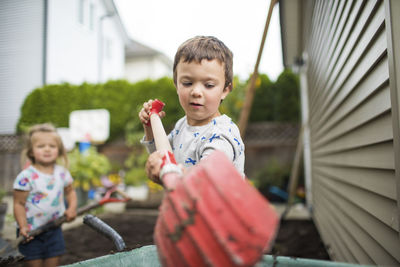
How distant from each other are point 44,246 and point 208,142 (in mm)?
1562

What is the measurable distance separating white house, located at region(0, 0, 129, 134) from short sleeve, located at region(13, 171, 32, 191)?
2107 millimetres

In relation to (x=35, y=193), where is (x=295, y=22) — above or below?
above

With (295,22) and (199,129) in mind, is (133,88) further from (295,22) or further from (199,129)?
(199,129)

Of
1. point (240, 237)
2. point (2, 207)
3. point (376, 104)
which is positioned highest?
point (376, 104)

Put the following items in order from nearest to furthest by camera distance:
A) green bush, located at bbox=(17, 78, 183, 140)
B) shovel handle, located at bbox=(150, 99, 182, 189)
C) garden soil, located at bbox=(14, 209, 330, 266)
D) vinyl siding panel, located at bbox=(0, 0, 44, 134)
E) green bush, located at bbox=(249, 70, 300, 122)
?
1. shovel handle, located at bbox=(150, 99, 182, 189)
2. garden soil, located at bbox=(14, 209, 330, 266)
3. vinyl siding panel, located at bbox=(0, 0, 44, 134)
4. green bush, located at bbox=(249, 70, 300, 122)
5. green bush, located at bbox=(17, 78, 183, 140)

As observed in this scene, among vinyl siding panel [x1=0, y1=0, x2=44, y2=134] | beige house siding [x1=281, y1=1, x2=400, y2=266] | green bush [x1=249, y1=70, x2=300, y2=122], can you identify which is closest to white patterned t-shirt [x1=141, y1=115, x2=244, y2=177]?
beige house siding [x1=281, y1=1, x2=400, y2=266]

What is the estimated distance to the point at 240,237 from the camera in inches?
22.2

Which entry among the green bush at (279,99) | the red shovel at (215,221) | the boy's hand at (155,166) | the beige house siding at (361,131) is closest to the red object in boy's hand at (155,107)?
the boy's hand at (155,166)

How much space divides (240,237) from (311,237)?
338cm

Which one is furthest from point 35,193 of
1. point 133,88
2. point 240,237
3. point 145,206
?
point 133,88

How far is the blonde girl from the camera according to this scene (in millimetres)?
1956

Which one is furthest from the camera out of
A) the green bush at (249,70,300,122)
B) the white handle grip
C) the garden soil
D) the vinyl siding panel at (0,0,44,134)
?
the green bush at (249,70,300,122)

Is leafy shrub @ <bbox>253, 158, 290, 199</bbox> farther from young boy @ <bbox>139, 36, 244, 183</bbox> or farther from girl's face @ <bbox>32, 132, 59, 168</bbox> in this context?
young boy @ <bbox>139, 36, 244, 183</bbox>

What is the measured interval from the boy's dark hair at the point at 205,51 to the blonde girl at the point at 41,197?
1.33 m
